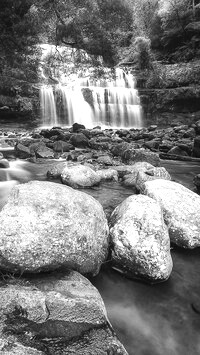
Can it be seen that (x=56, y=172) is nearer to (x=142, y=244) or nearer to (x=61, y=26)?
(x=142, y=244)

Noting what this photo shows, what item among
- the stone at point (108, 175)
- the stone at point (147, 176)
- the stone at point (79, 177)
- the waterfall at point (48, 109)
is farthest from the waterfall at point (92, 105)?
the stone at point (147, 176)

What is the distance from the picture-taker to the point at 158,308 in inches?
122

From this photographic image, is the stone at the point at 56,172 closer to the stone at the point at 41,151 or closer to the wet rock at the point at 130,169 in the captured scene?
the wet rock at the point at 130,169

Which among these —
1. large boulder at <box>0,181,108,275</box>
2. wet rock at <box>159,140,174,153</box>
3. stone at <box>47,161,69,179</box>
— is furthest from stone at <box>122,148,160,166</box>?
large boulder at <box>0,181,108,275</box>

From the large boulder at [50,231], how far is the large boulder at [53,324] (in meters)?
0.32

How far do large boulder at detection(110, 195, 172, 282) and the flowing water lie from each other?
0.15m

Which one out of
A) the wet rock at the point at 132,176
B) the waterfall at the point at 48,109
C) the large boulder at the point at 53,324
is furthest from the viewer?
the waterfall at the point at 48,109

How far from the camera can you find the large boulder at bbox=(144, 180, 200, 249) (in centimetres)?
409

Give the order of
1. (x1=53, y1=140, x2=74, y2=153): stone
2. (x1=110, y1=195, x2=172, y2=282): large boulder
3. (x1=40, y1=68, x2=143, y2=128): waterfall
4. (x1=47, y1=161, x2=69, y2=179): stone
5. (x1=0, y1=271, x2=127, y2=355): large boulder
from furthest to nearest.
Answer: (x1=40, y1=68, x2=143, y2=128): waterfall → (x1=53, y1=140, x2=74, y2=153): stone → (x1=47, y1=161, x2=69, y2=179): stone → (x1=110, y1=195, x2=172, y2=282): large boulder → (x1=0, y1=271, x2=127, y2=355): large boulder

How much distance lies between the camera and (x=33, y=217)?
3.00 meters

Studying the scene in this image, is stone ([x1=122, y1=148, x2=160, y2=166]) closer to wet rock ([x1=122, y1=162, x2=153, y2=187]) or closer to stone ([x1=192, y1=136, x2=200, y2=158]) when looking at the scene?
wet rock ([x1=122, y1=162, x2=153, y2=187])

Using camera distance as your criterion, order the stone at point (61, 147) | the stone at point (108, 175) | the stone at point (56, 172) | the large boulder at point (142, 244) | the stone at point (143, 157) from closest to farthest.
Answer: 1. the large boulder at point (142, 244)
2. the stone at point (108, 175)
3. the stone at point (56, 172)
4. the stone at point (143, 157)
5. the stone at point (61, 147)

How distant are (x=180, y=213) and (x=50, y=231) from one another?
6.79 feet

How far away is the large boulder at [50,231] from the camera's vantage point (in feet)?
9.09
